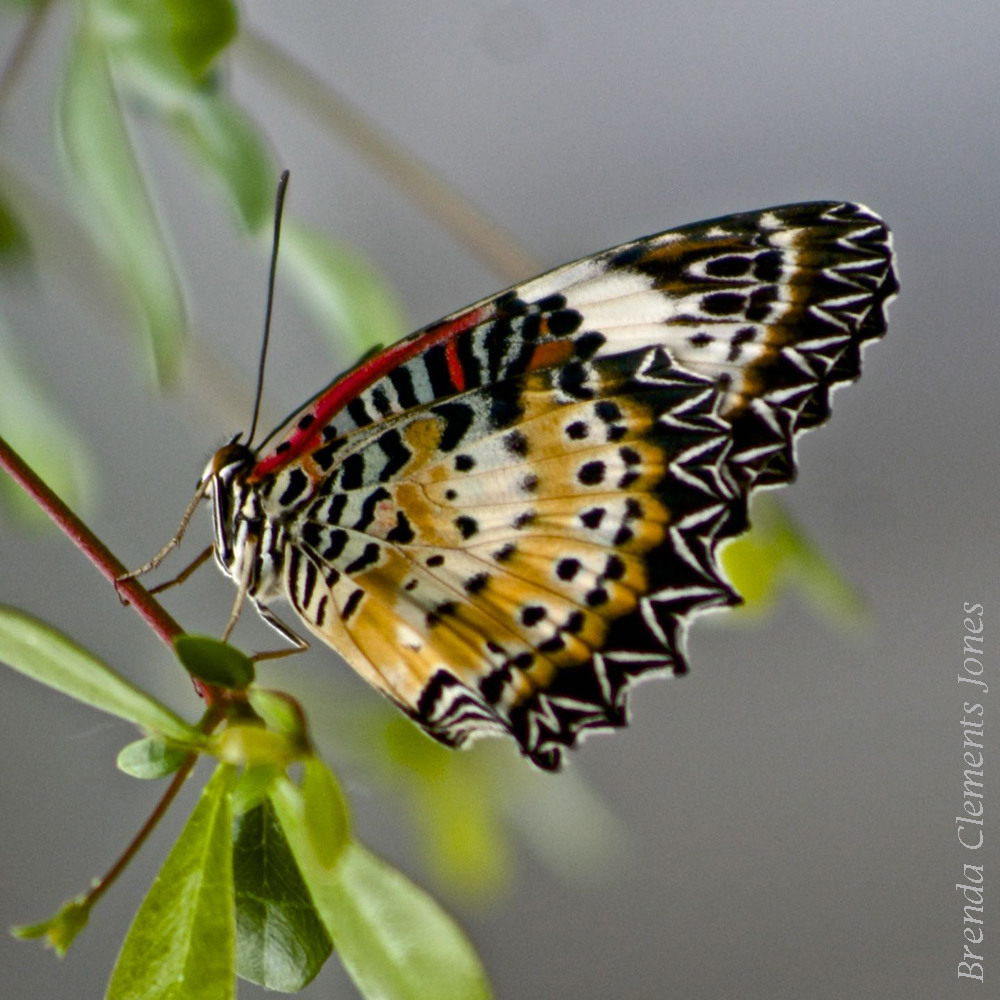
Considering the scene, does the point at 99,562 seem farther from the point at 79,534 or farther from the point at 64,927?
the point at 64,927

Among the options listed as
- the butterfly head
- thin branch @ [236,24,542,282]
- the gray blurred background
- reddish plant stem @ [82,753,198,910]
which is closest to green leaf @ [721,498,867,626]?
thin branch @ [236,24,542,282]

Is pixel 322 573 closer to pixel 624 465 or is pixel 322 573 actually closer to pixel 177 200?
pixel 624 465

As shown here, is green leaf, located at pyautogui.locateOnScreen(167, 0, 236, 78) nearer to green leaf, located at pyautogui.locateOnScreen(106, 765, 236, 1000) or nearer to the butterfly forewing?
the butterfly forewing

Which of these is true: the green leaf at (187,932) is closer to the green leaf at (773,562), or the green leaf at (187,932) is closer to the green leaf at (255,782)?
the green leaf at (255,782)

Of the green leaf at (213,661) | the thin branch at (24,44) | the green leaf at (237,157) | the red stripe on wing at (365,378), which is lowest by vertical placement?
the green leaf at (213,661)

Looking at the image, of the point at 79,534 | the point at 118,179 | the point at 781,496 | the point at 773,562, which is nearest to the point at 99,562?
the point at 79,534

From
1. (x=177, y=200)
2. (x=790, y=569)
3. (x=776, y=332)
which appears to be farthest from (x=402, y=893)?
(x=177, y=200)

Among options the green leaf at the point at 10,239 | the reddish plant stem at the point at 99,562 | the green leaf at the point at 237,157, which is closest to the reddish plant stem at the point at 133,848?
the reddish plant stem at the point at 99,562
